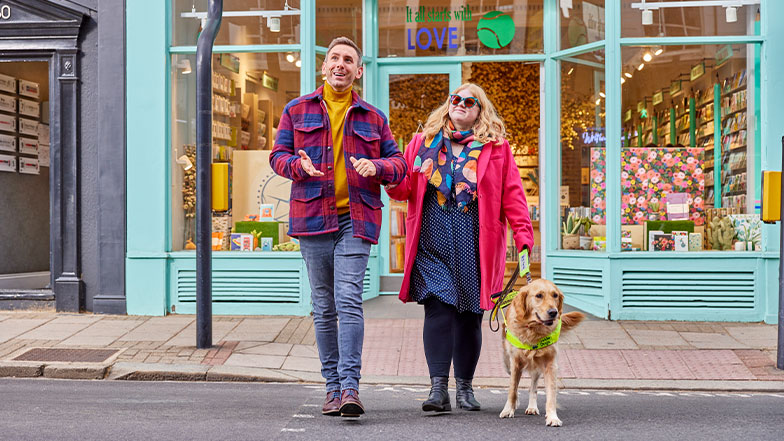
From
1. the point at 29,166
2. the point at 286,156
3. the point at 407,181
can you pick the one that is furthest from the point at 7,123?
the point at 407,181

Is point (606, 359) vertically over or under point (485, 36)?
under

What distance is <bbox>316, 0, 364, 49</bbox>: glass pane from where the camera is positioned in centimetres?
1094

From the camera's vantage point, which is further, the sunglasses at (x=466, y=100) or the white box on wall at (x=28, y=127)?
the white box on wall at (x=28, y=127)

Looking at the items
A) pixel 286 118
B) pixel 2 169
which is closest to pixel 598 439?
pixel 286 118

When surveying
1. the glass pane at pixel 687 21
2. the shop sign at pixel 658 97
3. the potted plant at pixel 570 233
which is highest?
the glass pane at pixel 687 21

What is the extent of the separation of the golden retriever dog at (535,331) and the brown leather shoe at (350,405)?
87 cm

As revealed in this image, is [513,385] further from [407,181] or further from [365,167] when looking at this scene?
[365,167]

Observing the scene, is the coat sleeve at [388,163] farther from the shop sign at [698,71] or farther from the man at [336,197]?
the shop sign at [698,71]

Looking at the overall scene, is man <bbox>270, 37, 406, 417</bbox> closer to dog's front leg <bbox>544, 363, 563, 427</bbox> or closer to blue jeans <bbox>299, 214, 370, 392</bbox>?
blue jeans <bbox>299, 214, 370, 392</bbox>

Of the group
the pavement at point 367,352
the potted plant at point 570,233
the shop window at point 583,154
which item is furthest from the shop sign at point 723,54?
the pavement at point 367,352

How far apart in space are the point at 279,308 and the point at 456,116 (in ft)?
18.1

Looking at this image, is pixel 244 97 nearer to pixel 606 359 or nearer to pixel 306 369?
pixel 306 369

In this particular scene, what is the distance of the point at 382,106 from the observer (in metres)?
11.6

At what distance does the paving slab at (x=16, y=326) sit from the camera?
9.04 m
